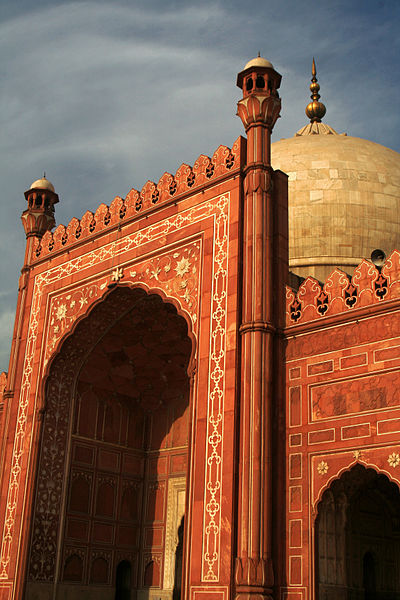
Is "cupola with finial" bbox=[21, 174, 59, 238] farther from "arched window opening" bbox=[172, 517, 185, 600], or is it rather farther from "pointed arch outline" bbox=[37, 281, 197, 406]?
"arched window opening" bbox=[172, 517, 185, 600]

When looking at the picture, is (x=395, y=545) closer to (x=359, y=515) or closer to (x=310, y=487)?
(x=359, y=515)

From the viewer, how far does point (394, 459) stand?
28.0ft

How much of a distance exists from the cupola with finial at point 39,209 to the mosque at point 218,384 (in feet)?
0.09

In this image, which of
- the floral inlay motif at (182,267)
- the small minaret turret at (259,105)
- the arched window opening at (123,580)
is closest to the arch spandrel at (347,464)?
the floral inlay motif at (182,267)

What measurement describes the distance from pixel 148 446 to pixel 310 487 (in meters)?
6.04

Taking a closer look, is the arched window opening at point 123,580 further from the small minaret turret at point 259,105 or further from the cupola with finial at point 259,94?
the cupola with finial at point 259,94

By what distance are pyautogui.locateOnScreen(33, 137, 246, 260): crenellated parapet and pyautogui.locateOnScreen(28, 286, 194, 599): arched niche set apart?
4.75 feet

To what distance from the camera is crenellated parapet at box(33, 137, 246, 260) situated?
11.5m

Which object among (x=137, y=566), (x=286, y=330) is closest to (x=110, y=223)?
(x=286, y=330)

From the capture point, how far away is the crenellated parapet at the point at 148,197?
11.5 m

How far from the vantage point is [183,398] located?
1462 centimetres

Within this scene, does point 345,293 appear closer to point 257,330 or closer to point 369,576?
point 257,330

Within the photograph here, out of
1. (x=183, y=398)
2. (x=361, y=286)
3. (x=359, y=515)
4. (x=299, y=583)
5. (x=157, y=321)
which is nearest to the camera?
(x=299, y=583)

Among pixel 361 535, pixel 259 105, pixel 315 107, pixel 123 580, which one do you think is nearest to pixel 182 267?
pixel 259 105
